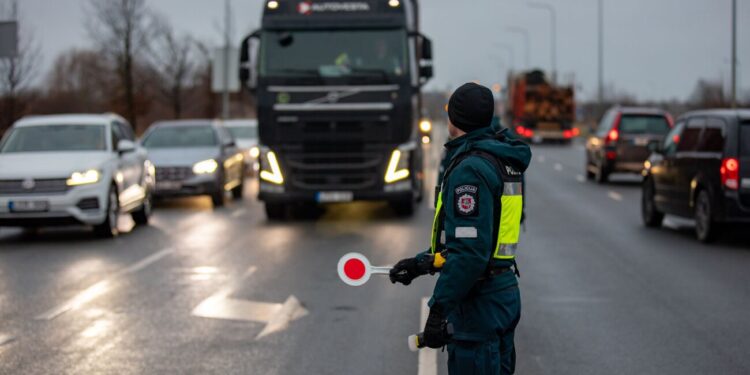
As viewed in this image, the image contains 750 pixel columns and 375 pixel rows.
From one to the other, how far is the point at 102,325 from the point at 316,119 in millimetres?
8830

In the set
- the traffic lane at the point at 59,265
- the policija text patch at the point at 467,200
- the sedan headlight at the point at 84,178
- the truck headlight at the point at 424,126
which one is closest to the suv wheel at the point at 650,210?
the truck headlight at the point at 424,126

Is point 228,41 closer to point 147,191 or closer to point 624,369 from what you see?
A: point 147,191

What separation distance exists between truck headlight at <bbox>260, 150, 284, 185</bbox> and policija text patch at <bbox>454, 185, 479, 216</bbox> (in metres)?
13.7

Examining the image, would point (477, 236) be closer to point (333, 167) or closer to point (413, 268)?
point (413, 268)

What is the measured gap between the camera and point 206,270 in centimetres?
1262

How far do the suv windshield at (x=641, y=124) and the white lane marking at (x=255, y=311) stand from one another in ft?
61.5

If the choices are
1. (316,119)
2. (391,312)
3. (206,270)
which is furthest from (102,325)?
(316,119)

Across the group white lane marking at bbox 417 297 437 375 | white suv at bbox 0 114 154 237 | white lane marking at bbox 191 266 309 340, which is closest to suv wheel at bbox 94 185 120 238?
white suv at bbox 0 114 154 237

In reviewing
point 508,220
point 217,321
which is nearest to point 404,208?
point 217,321

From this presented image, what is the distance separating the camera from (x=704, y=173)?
15219mm

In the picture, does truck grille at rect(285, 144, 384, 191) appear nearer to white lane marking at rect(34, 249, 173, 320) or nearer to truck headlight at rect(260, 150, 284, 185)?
truck headlight at rect(260, 150, 284, 185)

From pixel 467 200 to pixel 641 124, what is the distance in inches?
964

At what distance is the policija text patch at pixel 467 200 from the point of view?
431cm

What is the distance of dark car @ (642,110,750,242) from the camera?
14477mm
